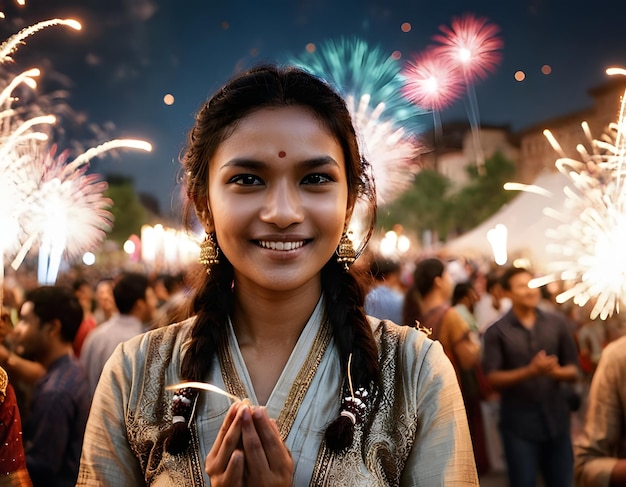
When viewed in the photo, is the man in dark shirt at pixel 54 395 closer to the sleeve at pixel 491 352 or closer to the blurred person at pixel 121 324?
the blurred person at pixel 121 324

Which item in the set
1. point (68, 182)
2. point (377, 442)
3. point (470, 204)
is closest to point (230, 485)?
point (377, 442)

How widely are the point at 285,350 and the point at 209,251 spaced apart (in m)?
0.31

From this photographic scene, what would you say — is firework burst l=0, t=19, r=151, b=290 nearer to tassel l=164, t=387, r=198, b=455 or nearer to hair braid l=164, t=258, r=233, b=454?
hair braid l=164, t=258, r=233, b=454

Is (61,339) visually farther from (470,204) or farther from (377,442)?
(470,204)

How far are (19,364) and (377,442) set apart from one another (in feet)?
8.71

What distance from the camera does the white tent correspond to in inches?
331

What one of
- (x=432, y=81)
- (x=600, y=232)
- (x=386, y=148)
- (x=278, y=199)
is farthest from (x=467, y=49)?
(x=278, y=199)

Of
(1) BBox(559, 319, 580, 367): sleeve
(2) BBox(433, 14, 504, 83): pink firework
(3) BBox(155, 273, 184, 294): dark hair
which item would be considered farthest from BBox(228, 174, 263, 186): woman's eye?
(2) BBox(433, 14, 504, 83): pink firework

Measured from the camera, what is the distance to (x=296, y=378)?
1576 mm

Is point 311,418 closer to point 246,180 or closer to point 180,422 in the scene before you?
point 180,422

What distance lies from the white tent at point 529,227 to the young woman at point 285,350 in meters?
6.22

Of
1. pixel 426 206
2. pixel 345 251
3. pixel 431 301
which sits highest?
pixel 426 206

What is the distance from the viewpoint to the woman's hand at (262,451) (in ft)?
4.20

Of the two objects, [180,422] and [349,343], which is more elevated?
[349,343]
